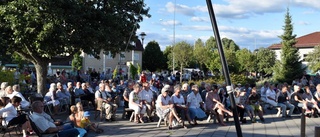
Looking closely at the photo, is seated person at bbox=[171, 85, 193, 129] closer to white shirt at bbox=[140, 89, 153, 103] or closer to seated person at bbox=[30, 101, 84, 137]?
white shirt at bbox=[140, 89, 153, 103]

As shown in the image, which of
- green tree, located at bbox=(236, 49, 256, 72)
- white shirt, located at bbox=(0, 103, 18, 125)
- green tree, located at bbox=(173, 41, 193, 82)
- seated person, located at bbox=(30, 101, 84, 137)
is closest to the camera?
seated person, located at bbox=(30, 101, 84, 137)

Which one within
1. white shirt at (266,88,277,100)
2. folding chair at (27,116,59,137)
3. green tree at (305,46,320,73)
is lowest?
folding chair at (27,116,59,137)

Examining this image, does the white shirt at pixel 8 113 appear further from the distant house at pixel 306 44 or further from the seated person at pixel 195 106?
the distant house at pixel 306 44

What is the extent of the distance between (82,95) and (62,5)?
3807mm

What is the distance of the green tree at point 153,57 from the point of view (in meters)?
68.6

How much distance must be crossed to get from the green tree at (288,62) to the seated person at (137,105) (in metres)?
26.9

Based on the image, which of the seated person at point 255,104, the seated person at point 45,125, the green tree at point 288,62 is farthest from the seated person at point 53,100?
the green tree at point 288,62

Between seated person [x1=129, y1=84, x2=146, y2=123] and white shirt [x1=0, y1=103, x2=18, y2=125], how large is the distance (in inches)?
163

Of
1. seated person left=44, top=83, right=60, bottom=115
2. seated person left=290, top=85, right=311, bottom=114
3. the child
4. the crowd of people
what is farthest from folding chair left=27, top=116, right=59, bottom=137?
seated person left=290, top=85, right=311, bottom=114

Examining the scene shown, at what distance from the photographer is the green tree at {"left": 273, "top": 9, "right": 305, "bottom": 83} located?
3716 cm

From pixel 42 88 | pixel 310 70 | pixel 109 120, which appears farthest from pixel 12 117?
pixel 310 70

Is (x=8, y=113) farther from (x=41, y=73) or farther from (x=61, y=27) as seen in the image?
(x=41, y=73)

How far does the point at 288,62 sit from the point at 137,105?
28.5 meters

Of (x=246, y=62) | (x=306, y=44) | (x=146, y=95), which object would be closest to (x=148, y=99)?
(x=146, y=95)
